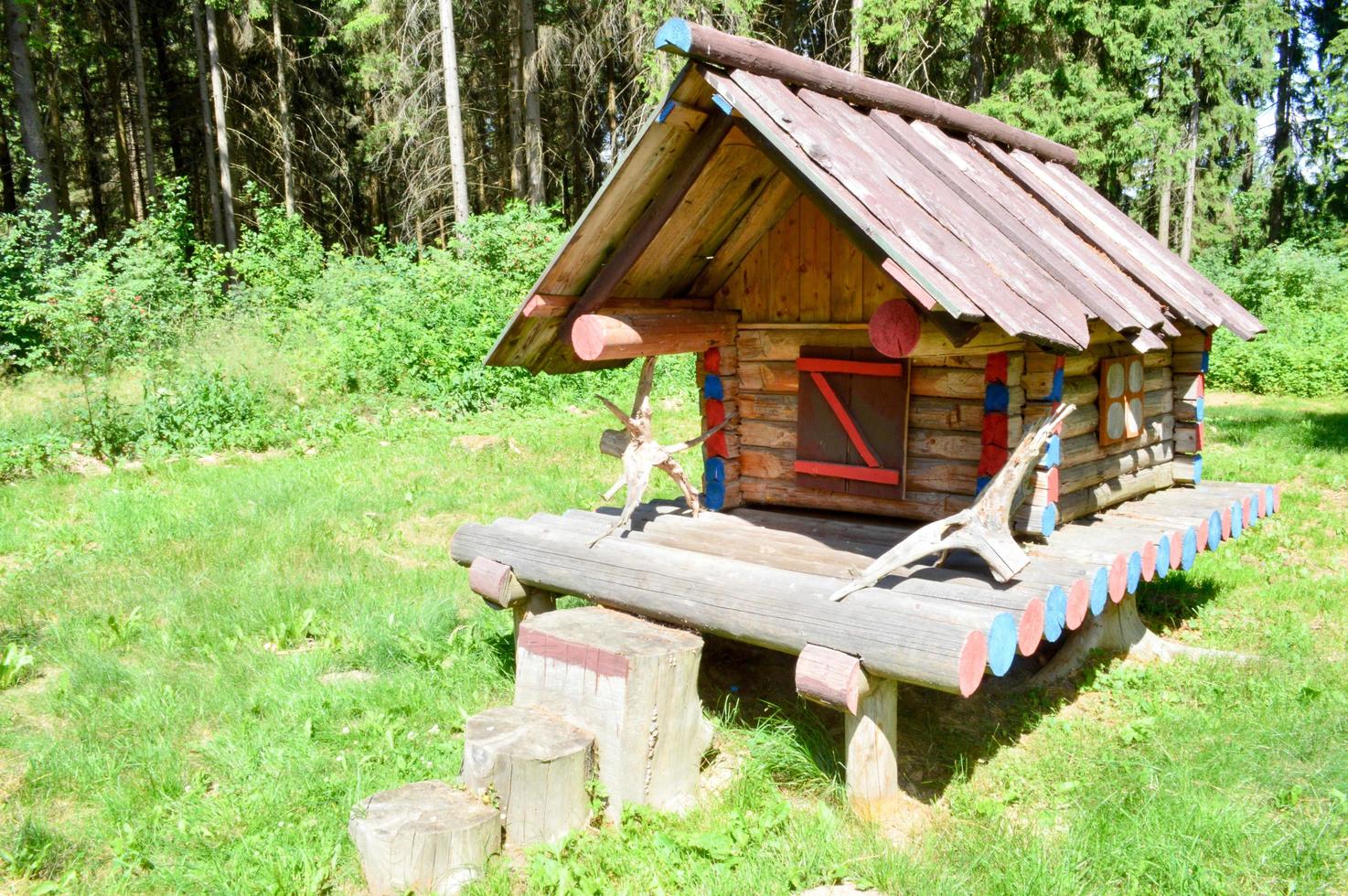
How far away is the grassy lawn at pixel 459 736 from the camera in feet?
12.0

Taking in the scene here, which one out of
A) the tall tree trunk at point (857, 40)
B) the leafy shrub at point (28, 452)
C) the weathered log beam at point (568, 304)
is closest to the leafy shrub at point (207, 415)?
the leafy shrub at point (28, 452)

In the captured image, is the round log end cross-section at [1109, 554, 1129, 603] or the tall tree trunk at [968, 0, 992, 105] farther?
the tall tree trunk at [968, 0, 992, 105]

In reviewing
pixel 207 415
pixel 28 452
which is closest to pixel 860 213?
pixel 28 452

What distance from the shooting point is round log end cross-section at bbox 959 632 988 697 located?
3.50m

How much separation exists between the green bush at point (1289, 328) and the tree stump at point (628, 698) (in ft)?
56.1

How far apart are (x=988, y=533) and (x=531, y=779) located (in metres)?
2.25

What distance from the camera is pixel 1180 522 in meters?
5.51

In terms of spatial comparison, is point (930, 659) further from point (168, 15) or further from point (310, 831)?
point (168, 15)

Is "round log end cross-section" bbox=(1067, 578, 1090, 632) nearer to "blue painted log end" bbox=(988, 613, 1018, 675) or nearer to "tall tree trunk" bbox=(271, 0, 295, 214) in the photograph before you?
"blue painted log end" bbox=(988, 613, 1018, 675)

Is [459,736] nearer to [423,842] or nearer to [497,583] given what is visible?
[497,583]

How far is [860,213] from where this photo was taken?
373 cm

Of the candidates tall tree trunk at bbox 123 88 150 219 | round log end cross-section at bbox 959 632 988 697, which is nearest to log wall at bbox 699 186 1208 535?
round log end cross-section at bbox 959 632 988 697

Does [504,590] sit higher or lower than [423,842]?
higher

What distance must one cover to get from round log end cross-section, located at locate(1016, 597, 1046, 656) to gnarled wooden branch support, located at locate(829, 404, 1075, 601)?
0.21 m
